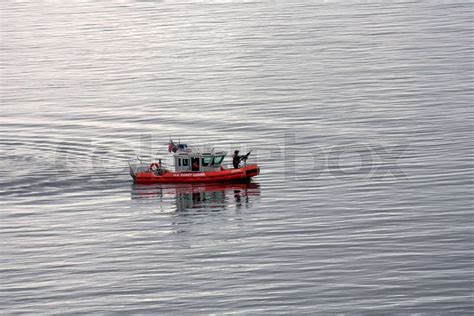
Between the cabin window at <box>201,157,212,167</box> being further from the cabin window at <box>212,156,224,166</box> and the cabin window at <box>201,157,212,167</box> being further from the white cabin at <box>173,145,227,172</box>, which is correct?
the cabin window at <box>212,156,224,166</box>

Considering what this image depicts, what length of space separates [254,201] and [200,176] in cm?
879

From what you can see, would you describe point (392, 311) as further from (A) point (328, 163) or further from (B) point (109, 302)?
A: (A) point (328, 163)

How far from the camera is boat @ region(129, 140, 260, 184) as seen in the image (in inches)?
4734

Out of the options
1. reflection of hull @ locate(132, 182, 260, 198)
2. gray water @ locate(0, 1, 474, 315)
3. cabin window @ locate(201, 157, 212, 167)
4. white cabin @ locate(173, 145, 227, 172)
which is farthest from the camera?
cabin window @ locate(201, 157, 212, 167)

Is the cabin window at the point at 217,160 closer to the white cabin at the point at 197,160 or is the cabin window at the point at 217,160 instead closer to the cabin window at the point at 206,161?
the white cabin at the point at 197,160

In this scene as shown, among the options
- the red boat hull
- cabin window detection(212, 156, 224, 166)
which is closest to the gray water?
the red boat hull

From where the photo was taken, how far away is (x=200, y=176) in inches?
4747

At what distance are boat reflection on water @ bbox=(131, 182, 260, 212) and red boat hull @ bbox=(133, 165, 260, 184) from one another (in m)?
0.47

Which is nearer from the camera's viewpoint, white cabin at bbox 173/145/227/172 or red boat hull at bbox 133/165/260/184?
red boat hull at bbox 133/165/260/184

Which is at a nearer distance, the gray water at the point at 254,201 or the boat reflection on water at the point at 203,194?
the gray water at the point at 254,201

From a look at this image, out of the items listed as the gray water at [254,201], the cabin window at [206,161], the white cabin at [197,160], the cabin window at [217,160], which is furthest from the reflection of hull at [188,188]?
the cabin window at [217,160]

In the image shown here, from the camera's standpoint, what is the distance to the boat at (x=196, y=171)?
4734 inches

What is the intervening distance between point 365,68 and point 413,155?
59027 mm

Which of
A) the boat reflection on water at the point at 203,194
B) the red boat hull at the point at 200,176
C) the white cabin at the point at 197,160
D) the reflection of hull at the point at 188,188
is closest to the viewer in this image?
the boat reflection on water at the point at 203,194
